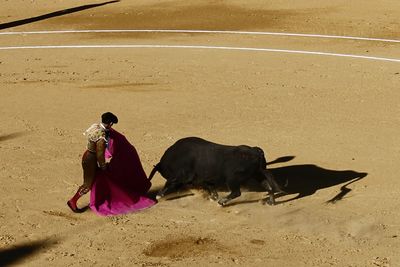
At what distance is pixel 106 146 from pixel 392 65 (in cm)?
1113

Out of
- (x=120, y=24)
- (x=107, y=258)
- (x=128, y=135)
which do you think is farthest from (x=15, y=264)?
(x=120, y=24)

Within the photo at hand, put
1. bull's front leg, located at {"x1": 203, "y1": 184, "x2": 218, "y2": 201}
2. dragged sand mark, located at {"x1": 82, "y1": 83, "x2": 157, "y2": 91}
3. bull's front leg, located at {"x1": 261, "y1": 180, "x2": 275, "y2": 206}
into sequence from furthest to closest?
dragged sand mark, located at {"x1": 82, "y1": 83, "x2": 157, "y2": 91} → bull's front leg, located at {"x1": 203, "y1": 184, "x2": 218, "y2": 201} → bull's front leg, located at {"x1": 261, "y1": 180, "x2": 275, "y2": 206}

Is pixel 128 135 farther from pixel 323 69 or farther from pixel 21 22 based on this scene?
pixel 21 22

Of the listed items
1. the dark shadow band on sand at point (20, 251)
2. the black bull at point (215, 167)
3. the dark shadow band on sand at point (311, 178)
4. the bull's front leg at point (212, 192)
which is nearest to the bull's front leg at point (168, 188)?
the black bull at point (215, 167)

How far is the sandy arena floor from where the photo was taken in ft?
35.3

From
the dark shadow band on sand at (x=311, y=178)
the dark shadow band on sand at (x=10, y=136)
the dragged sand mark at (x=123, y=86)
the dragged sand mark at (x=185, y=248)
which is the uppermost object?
the dark shadow band on sand at (x=10, y=136)

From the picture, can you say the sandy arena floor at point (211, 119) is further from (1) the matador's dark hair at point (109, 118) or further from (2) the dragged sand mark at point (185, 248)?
(1) the matador's dark hair at point (109, 118)

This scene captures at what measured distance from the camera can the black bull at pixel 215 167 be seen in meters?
11.5

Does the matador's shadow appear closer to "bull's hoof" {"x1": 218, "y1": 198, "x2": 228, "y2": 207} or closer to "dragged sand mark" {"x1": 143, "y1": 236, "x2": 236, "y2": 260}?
"bull's hoof" {"x1": 218, "y1": 198, "x2": 228, "y2": 207}

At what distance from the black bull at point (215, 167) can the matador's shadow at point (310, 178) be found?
73cm

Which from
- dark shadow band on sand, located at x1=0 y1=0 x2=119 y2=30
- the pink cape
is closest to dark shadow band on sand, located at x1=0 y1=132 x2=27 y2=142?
the pink cape

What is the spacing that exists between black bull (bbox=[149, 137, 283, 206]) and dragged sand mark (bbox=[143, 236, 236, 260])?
1075mm

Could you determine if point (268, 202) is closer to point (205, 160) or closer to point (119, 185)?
point (205, 160)

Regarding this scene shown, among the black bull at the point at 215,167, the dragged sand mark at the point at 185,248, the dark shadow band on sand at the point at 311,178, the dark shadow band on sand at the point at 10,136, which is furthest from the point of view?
the dark shadow band on sand at the point at 10,136
